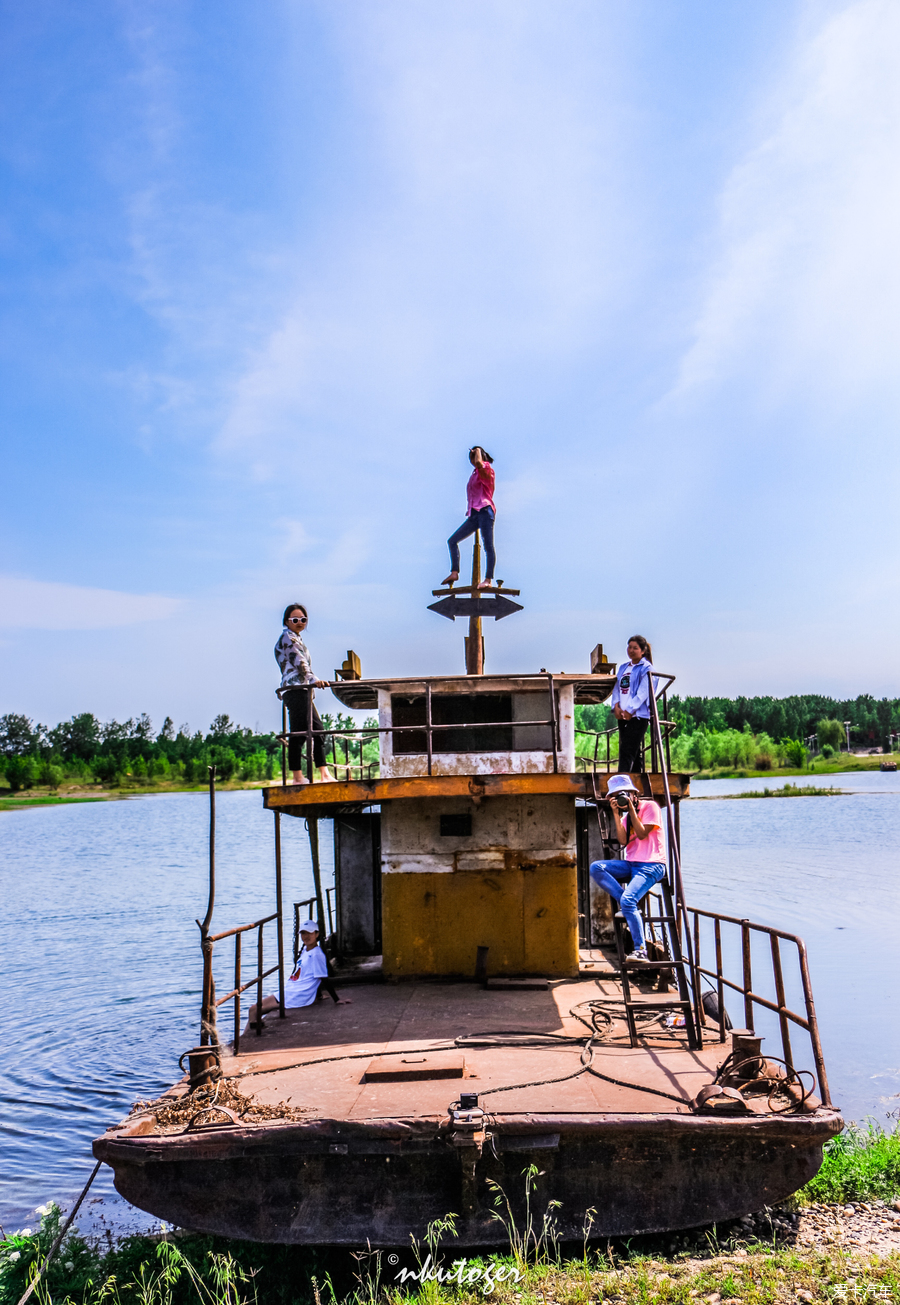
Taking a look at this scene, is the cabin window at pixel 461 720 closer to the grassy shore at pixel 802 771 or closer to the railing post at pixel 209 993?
the railing post at pixel 209 993

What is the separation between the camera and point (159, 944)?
24734 mm

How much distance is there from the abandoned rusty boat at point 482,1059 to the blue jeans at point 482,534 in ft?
1.62

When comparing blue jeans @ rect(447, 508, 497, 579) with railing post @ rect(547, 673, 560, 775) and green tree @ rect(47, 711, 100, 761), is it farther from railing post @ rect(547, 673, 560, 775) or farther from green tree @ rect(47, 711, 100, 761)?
green tree @ rect(47, 711, 100, 761)

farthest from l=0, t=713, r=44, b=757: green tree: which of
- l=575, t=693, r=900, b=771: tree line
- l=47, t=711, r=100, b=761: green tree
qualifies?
l=575, t=693, r=900, b=771: tree line

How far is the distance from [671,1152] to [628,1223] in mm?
566

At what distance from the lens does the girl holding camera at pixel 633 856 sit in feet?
25.9

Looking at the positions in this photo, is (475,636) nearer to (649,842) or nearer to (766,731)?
(649,842)

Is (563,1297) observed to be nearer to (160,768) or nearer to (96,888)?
(96,888)

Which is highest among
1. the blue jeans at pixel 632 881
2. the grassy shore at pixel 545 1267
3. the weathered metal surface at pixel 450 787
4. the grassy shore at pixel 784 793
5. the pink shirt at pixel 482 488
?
the pink shirt at pixel 482 488

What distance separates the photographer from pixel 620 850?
29.3 feet

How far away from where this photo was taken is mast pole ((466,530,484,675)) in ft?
38.1

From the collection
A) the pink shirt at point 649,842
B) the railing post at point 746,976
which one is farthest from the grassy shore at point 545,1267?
the pink shirt at point 649,842

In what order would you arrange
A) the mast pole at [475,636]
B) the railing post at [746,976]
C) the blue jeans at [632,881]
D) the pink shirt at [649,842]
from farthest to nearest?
the mast pole at [475,636]
the pink shirt at [649,842]
the blue jeans at [632,881]
the railing post at [746,976]

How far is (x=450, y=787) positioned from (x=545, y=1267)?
4.19 metres
